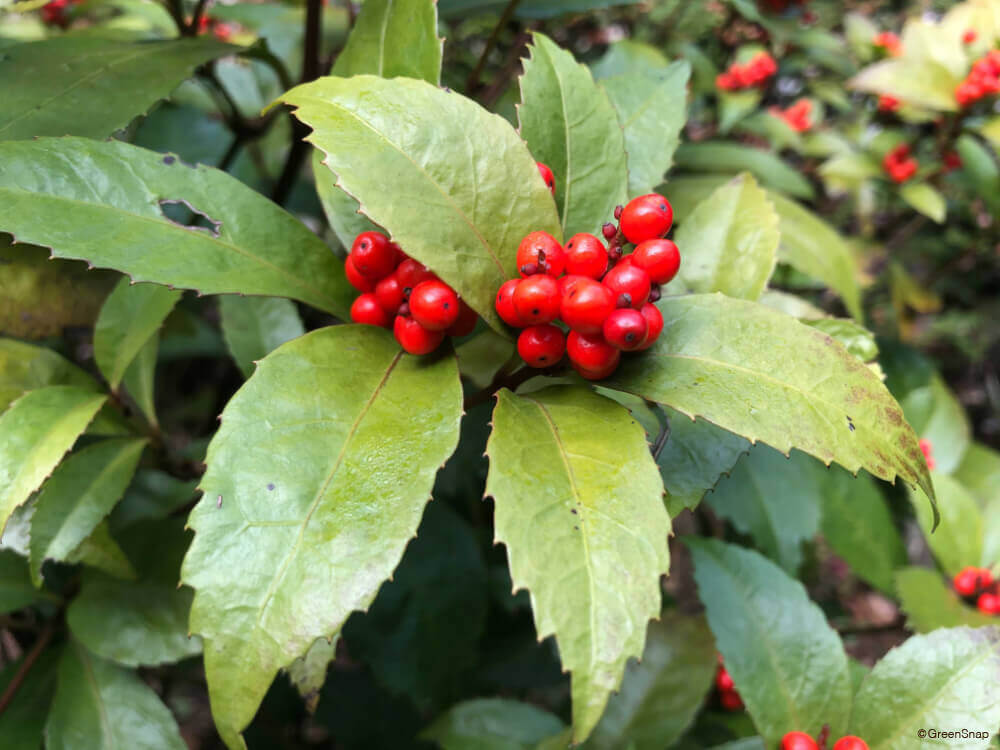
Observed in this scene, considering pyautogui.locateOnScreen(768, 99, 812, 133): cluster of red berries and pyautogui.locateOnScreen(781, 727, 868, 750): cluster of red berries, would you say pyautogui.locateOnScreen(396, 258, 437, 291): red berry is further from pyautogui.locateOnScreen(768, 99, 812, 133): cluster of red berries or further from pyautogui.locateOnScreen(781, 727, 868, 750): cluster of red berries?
pyautogui.locateOnScreen(768, 99, 812, 133): cluster of red berries

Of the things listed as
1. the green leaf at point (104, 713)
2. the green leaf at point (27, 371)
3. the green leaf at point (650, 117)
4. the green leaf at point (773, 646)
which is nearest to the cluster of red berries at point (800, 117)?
the green leaf at point (650, 117)

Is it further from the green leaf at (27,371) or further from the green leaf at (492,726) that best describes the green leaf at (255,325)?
the green leaf at (492,726)

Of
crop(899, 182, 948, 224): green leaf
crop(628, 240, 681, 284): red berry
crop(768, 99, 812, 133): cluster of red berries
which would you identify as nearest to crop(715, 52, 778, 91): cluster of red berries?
crop(768, 99, 812, 133): cluster of red berries

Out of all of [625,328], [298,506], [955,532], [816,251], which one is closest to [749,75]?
[816,251]

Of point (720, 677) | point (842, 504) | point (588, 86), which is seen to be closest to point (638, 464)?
point (588, 86)

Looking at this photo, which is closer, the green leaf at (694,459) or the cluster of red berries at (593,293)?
the cluster of red berries at (593,293)

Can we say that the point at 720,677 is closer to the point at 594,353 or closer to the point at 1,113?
the point at 594,353

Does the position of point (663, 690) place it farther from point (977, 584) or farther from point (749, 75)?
point (749, 75)
